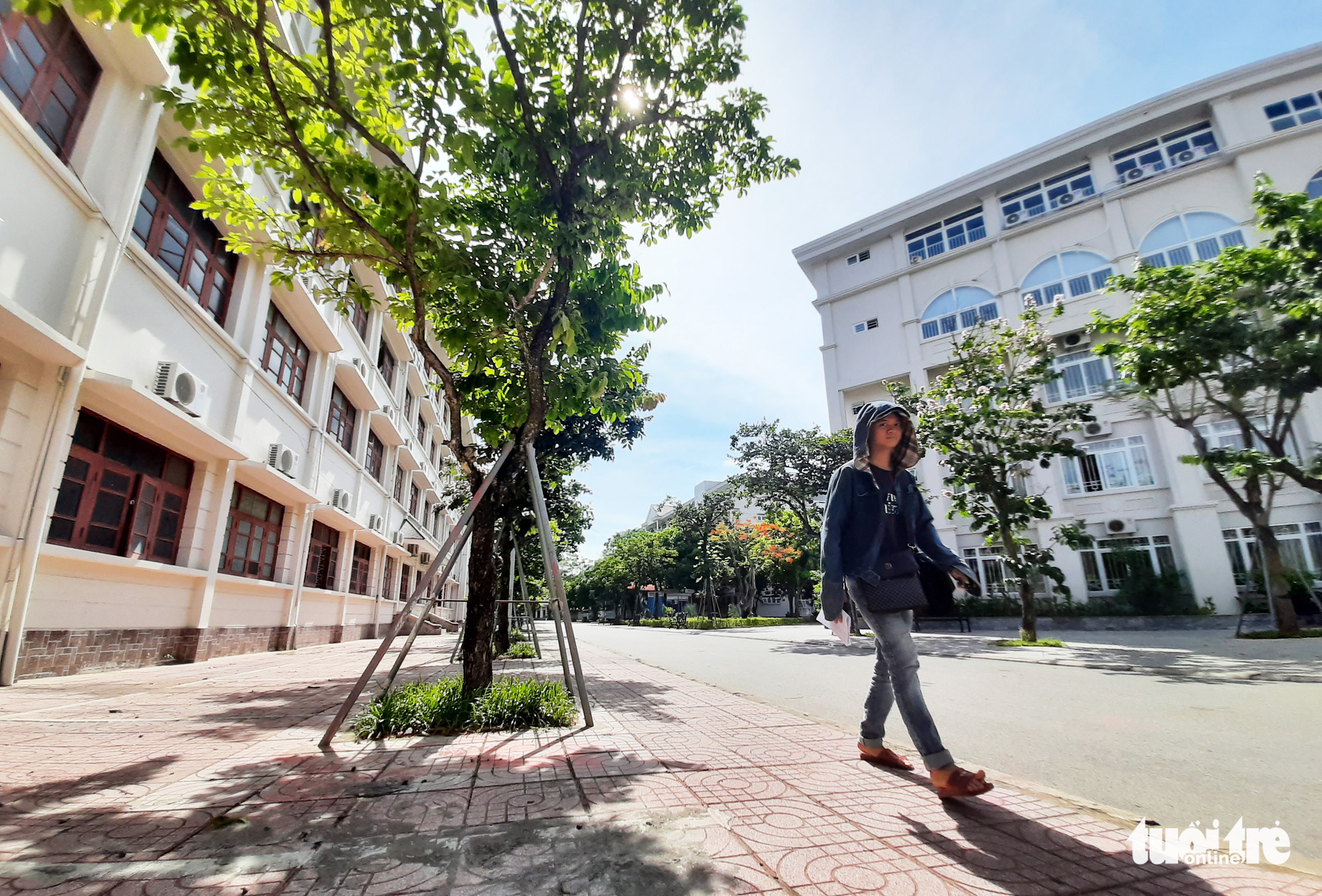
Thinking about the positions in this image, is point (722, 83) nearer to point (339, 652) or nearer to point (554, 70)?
point (554, 70)

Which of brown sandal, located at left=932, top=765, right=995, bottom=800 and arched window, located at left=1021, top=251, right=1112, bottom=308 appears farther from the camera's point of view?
arched window, located at left=1021, top=251, right=1112, bottom=308

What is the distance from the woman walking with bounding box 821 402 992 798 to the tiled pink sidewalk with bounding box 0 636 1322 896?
0.33 m

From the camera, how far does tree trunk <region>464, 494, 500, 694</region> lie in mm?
4840

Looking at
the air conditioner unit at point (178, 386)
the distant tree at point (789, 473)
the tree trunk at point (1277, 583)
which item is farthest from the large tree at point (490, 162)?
the distant tree at point (789, 473)

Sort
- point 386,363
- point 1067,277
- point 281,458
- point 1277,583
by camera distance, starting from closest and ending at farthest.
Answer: point 281,458 → point 1277,583 → point 386,363 → point 1067,277

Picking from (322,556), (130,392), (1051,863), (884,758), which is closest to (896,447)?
(884,758)

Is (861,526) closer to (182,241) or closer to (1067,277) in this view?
(182,241)

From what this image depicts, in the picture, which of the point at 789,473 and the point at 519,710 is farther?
the point at 789,473

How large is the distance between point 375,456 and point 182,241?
12.0 m

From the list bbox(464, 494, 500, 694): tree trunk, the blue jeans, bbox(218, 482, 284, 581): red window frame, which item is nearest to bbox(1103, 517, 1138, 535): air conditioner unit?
the blue jeans

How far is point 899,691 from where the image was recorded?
10.0 feet

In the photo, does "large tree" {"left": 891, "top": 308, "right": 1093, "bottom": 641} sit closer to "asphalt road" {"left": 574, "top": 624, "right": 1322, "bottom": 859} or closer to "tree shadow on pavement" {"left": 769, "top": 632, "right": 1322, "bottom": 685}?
"tree shadow on pavement" {"left": 769, "top": 632, "right": 1322, "bottom": 685}

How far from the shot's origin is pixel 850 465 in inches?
139

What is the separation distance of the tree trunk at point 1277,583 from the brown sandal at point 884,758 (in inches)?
541
